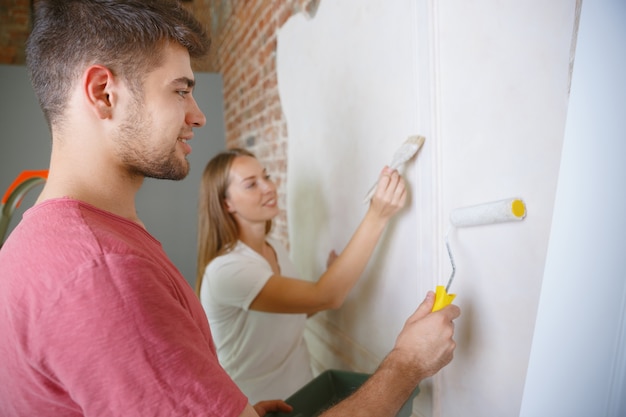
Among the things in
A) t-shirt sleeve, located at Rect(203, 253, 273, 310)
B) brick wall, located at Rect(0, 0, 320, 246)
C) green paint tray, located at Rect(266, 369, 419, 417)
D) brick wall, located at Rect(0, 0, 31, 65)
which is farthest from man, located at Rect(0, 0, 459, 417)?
brick wall, located at Rect(0, 0, 31, 65)

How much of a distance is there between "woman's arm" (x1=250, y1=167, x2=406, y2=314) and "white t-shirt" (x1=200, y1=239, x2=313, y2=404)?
0.06 metres

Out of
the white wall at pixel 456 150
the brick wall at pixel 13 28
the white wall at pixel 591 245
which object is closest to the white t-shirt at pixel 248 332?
the white wall at pixel 456 150

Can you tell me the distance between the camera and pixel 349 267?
3.99 ft

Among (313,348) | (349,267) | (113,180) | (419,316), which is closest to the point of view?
(113,180)

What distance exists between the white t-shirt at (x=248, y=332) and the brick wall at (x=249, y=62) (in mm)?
741

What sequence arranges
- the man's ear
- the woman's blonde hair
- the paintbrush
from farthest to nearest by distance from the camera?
the woman's blonde hair < the paintbrush < the man's ear

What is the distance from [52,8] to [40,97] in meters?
0.15

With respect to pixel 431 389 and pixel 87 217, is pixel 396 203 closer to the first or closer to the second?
pixel 431 389

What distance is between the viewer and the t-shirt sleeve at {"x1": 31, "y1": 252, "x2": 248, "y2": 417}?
52 cm

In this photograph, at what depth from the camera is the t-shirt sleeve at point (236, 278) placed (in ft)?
4.31

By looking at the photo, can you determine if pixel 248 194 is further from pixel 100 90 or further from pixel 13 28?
pixel 13 28

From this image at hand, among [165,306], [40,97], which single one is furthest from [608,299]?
[40,97]

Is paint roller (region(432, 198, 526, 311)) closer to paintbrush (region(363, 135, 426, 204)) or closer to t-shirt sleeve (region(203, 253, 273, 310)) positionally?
paintbrush (region(363, 135, 426, 204))

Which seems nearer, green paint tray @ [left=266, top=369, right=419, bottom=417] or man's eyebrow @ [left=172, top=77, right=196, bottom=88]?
man's eyebrow @ [left=172, top=77, right=196, bottom=88]
